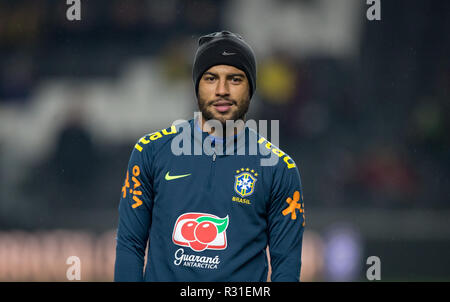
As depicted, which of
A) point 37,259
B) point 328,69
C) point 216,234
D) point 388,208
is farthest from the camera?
point 328,69

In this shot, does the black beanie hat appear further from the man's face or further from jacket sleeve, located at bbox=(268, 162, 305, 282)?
jacket sleeve, located at bbox=(268, 162, 305, 282)

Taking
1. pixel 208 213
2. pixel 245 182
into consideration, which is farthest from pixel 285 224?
pixel 208 213

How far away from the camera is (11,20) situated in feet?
42.8

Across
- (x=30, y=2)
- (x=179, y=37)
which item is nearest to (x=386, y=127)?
(x=179, y=37)

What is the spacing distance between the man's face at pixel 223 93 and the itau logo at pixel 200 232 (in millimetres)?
517

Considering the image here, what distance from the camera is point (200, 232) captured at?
364 centimetres

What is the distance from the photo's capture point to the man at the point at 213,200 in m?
3.64

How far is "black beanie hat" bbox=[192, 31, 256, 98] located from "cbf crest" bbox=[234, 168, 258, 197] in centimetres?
42

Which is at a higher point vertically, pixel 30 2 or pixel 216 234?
pixel 30 2

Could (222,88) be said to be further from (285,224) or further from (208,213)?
(285,224)

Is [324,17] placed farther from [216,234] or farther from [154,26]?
[216,234]

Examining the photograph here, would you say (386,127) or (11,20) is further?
(11,20)

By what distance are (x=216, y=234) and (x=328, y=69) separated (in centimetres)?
935

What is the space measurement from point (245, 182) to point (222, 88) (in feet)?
1.61
